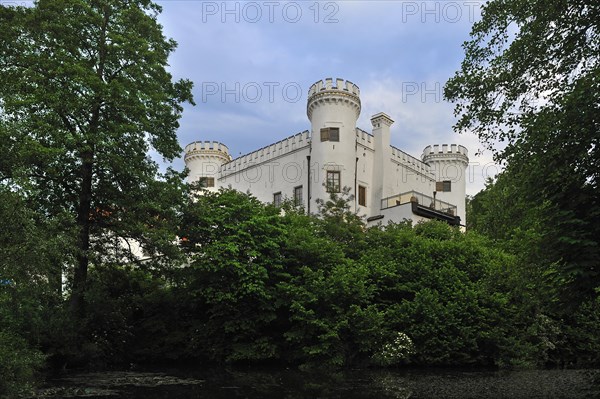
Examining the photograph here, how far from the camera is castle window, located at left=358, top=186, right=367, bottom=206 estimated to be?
39.9 metres

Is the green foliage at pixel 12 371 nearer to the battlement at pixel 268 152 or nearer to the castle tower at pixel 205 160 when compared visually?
the battlement at pixel 268 152

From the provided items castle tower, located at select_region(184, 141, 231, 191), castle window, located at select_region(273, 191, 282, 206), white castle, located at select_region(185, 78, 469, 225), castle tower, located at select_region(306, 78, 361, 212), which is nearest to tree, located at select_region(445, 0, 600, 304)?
white castle, located at select_region(185, 78, 469, 225)

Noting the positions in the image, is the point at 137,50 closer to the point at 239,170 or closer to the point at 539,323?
the point at 539,323

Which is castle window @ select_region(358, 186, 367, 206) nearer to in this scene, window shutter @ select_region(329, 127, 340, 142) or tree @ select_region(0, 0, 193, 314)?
window shutter @ select_region(329, 127, 340, 142)

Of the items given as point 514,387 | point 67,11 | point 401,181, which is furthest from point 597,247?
point 401,181

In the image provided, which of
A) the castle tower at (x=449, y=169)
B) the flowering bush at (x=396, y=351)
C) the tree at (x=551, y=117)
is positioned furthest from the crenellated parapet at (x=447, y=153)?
the tree at (x=551, y=117)

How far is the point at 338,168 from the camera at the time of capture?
1510 inches

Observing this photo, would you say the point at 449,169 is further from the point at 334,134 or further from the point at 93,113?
the point at 93,113

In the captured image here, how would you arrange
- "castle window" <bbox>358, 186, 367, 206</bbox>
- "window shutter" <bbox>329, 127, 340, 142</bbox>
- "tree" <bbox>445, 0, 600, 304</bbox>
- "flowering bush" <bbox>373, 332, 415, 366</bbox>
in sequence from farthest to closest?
"castle window" <bbox>358, 186, 367, 206</bbox> → "window shutter" <bbox>329, 127, 340, 142</bbox> → "flowering bush" <bbox>373, 332, 415, 366</bbox> → "tree" <bbox>445, 0, 600, 304</bbox>

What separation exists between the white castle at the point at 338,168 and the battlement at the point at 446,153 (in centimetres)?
368

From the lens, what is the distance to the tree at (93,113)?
61.8 feet

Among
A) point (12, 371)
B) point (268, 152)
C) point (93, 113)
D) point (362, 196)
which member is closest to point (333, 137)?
point (362, 196)

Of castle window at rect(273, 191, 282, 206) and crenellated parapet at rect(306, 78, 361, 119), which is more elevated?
crenellated parapet at rect(306, 78, 361, 119)

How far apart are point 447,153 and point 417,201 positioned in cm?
1603
